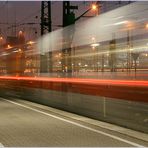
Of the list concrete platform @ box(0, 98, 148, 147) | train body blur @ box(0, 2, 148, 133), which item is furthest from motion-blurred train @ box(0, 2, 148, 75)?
concrete platform @ box(0, 98, 148, 147)

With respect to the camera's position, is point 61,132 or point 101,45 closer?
point 61,132

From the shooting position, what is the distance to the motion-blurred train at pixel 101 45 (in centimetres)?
1283

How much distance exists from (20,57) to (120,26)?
12.9 m

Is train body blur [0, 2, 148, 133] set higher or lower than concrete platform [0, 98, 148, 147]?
higher

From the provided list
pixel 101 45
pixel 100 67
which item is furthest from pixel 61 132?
pixel 101 45

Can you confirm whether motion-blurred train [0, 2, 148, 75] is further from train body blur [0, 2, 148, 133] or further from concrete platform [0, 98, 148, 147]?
concrete platform [0, 98, 148, 147]

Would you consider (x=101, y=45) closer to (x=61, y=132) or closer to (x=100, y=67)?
(x=100, y=67)

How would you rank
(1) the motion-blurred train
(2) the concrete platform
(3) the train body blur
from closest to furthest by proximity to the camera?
(2) the concrete platform → (1) the motion-blurred train → (3) the train body blur

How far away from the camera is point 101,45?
595 inches

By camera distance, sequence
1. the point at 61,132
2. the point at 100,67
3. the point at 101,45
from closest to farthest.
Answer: the point at 61,132 → the point at 100,67 → the point at 101,45

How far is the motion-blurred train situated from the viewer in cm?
1283

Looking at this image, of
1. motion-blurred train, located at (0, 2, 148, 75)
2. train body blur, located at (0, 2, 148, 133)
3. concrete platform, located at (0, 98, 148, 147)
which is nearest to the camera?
concrete platform, located at (0, 98, 148, 147)

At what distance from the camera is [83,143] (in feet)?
37.1

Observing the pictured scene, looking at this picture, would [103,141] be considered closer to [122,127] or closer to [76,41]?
[122,127]
